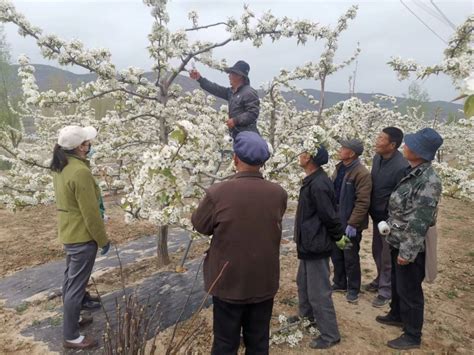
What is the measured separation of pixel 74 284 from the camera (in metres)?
3.62

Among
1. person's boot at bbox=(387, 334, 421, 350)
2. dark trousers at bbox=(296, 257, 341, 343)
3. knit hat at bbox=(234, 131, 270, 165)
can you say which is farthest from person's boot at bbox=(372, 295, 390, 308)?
knit hat at bbox=(234, 131, 270, 165)

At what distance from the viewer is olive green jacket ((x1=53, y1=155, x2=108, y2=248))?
348 centimetres

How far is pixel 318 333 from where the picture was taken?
4.04 m

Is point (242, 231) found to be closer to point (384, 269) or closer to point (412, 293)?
point (412, 293)

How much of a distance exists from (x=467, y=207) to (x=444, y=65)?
37.4ft

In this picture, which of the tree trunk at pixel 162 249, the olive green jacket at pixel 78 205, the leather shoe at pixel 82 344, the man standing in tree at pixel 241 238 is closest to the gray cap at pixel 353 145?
the man standing in tree at pixel 241 238

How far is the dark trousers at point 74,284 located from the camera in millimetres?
3594

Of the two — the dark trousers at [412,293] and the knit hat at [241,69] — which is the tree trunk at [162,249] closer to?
the knit hat at [241,69]

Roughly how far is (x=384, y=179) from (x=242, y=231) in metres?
2.77

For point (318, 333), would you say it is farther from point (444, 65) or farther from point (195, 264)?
point (444, 65)

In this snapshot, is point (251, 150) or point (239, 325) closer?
point (251, 150)

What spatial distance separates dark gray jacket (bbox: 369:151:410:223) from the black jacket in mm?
1208

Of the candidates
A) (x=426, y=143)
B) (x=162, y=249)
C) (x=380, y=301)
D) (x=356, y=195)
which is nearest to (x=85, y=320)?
(x=162, y=249)

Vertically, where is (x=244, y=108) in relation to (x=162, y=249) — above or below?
above
